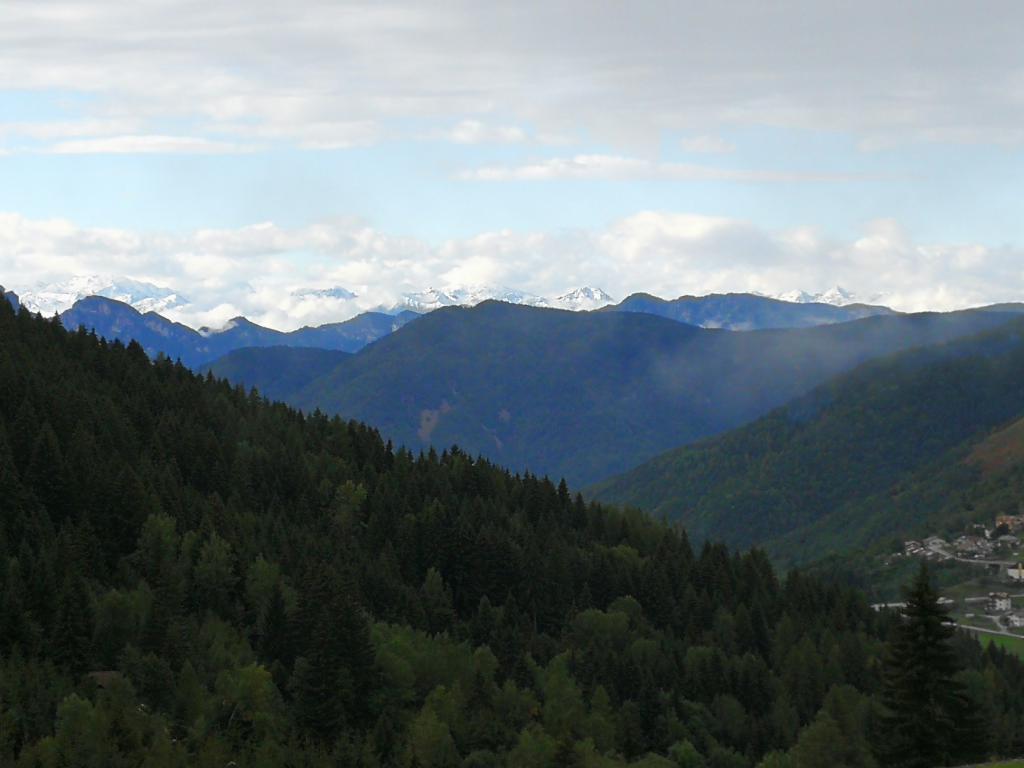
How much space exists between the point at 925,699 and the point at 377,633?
67496 mm

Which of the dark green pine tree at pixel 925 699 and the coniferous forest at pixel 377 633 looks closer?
the dark green pine tree at pixel 925 699

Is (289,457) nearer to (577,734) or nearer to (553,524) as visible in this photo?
(553,524)

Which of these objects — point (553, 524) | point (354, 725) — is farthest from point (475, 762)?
point (553, 524)

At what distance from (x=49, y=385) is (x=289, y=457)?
3276 centimetres

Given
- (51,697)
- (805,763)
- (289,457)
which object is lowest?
(805,763)

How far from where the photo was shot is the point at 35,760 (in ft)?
300

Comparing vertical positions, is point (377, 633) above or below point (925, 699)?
below

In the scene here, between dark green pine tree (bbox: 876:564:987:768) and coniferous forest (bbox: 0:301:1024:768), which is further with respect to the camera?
coniferous forest (bbox: 0:301:1024:768)

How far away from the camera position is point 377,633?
136m

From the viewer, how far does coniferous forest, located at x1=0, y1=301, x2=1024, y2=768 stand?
102 m

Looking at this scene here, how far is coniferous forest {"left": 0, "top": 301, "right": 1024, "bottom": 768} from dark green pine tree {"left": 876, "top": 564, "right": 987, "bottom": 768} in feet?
0.43

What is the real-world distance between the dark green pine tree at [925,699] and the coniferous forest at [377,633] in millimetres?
132

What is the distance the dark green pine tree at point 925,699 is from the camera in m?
78.9

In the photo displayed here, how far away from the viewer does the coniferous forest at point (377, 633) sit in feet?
336
